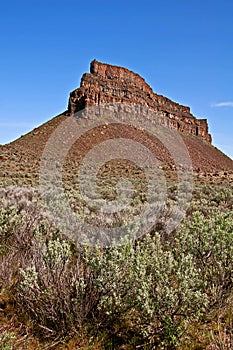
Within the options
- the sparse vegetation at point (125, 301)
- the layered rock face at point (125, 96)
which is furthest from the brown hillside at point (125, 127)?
the sparse vegetation at point (125, 301)

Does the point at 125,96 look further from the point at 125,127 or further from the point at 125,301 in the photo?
the point at 125,301

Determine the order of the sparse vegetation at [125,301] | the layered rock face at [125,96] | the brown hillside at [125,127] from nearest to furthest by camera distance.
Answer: the sparse vegetation at [125,301], the brown hillside at [125,127], the layered rock face at [125,96]

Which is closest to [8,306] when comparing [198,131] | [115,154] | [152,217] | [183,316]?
[183,316]

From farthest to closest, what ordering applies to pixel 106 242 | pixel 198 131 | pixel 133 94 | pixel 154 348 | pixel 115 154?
pixel 198 131
pixel 133 94
pixel 115 154
pixel 106 242
pixel 154 348

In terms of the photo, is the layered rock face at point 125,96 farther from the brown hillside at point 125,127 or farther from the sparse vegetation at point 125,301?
the sparse vegetation at point 125,301

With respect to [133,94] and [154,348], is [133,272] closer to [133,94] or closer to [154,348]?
[154,348]

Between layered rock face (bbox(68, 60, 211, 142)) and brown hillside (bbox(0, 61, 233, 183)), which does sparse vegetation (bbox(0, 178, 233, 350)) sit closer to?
brown hillside (bbox(0, 61, 233, 183))

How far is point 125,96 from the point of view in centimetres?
9231

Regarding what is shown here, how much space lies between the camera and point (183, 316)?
3344 millimetres

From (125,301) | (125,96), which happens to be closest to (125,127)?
(125,96)

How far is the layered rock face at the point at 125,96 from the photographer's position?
84375mm

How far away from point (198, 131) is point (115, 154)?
59961 mm

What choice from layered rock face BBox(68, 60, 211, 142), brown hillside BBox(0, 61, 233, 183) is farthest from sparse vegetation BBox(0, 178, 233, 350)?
layered rock face BBox(68, 60, 211, 142)

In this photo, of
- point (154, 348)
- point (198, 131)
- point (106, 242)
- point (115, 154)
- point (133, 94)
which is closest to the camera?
point (154, 348)
